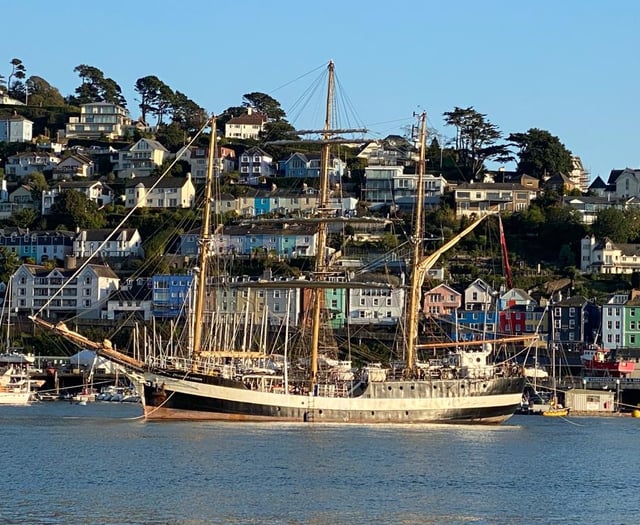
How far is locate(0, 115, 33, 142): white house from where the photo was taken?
575 feet

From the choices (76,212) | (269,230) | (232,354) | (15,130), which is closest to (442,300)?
(269,230)

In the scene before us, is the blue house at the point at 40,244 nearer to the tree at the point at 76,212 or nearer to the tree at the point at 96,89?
the tree at the point at 76,212

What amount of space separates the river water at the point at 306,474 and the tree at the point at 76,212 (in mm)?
69945

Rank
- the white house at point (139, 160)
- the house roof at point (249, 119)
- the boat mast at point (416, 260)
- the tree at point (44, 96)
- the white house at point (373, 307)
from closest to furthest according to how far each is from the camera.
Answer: the boat mast at point (416, 260) → the white house at point (373, 307) → the white house at point (139, 160) → the house roof at point (249, 119) → the tree at point (44, 96)

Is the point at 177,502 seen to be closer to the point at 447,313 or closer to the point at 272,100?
the point at 447,313

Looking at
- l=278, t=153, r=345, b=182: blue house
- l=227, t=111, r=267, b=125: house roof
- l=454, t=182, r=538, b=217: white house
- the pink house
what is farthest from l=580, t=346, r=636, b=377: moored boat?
l=227, t=111, r=267, b=125: house roof

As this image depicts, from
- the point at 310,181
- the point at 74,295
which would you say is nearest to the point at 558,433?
the point at 74,295

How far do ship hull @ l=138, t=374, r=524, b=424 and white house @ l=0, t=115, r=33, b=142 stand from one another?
4302 inches

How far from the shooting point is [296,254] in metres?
133

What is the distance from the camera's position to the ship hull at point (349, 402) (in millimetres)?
70250

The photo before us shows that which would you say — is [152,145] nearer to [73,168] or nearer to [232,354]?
[73,168]

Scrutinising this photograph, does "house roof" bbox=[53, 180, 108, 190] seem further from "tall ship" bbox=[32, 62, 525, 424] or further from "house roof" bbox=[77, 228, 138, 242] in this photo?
"tall ship" bbox=[32, 62, 525, 424]

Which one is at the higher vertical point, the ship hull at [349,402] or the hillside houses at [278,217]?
the hillside houses at [278,217]

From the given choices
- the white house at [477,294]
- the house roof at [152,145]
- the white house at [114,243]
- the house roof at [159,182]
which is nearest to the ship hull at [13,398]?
the white house at [114,243]
